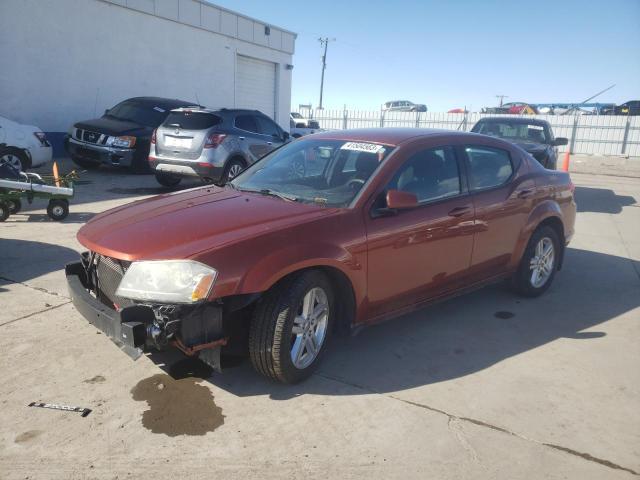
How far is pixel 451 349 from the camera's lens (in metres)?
4.05

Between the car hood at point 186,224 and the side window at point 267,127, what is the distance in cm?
734

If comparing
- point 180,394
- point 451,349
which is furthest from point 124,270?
point 451,349

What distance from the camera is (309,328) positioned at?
3400 mm

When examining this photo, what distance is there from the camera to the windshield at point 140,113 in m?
12.6

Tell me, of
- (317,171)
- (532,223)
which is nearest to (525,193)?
(532,223)

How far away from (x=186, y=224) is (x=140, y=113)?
34.5ft

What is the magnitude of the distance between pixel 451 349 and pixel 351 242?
1.27m

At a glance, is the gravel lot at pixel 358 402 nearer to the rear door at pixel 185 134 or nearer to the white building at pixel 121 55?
the rear door at pixel 185 134

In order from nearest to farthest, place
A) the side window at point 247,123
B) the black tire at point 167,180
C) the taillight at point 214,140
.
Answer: the taillight at point 214,140 → the side window at point 247,123 → the black tire at point 167,180

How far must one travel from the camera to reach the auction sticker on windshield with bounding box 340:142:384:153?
4.08 metres

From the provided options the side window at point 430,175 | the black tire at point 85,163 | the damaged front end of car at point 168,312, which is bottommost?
the black tire at point 85,163

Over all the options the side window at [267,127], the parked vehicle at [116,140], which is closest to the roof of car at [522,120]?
the side window at [267,127]

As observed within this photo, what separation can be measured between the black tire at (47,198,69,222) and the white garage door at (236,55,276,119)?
14.1 m

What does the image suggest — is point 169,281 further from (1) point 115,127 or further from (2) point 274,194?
(1) point 115,127
